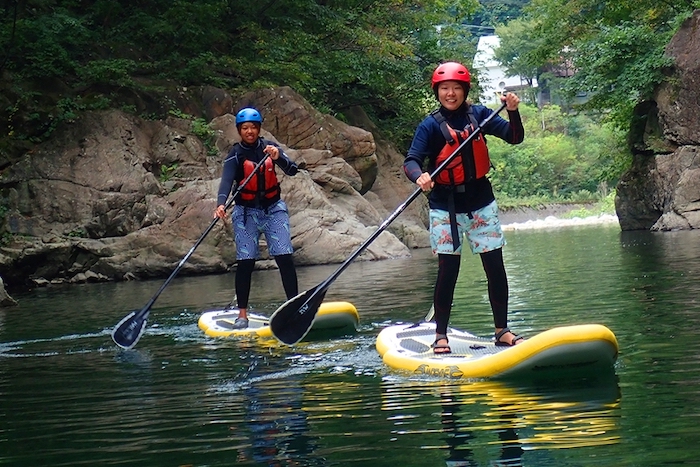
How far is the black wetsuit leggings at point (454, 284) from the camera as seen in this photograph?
4988 mm

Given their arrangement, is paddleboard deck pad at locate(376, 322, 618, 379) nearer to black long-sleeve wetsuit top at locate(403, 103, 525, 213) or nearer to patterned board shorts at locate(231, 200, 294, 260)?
black long-sleeve wetsuit top at locate(403, 103, 525, 213)

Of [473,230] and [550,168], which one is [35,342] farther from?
[550,168]

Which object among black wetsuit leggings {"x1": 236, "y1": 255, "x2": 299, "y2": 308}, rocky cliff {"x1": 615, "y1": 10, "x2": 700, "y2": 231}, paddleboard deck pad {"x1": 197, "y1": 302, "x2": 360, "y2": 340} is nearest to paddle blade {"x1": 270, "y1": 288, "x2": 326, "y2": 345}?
paddleboard deck pad {"x1": 197, "y1": 302, "x2": 360, "y2": 340}

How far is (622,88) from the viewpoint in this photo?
21.1m

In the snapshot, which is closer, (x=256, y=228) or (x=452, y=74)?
(x=452, y=74)

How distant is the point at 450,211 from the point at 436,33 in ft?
83.8

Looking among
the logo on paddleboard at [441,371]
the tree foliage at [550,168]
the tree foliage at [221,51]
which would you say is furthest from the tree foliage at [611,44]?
the tree foliage at [550,168]

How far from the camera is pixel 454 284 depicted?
5.02 meters

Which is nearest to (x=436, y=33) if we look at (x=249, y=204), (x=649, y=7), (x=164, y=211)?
(x=649, y=7)

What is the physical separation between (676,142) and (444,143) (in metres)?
16.8

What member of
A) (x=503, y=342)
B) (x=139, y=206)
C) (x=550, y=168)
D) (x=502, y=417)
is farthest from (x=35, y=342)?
(x=550, y=168)

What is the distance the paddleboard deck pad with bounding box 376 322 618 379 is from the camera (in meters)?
4.09

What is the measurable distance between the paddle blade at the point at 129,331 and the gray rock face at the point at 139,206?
8522mm

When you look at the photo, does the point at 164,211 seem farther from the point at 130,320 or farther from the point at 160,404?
the point at 160,404
